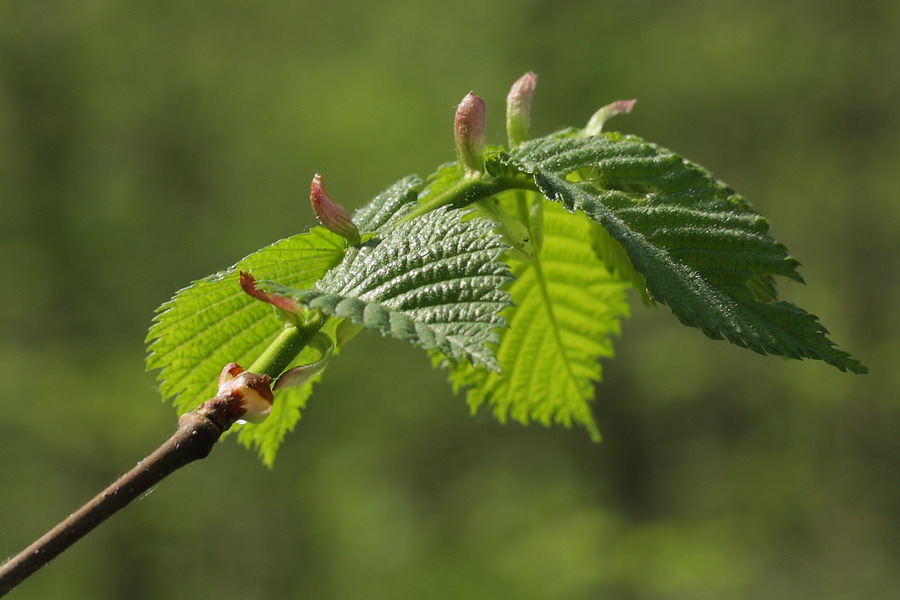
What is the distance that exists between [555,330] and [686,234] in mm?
406

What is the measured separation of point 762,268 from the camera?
0.75m

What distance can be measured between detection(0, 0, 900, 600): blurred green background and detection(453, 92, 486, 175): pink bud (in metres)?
5.91

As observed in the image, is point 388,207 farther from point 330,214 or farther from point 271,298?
point 271,298

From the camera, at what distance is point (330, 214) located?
68 centimetres

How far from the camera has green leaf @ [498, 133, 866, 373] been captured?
0.66 metres

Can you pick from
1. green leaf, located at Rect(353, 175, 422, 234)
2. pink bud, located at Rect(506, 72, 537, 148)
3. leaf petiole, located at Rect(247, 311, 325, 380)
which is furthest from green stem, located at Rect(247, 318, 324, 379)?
pink bud, located at Rect(506, 72, 537, 148)

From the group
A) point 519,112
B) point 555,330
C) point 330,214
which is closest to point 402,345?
point 555,330

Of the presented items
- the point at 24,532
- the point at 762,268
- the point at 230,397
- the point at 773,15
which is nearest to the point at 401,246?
the point at 230,397

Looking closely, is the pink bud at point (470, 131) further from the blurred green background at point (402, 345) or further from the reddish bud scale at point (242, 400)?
the blurred green background at point (402, 345)

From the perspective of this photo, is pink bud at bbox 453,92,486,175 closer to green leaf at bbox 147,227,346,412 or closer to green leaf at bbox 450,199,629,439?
green leaf at bbox 147,227,346,412

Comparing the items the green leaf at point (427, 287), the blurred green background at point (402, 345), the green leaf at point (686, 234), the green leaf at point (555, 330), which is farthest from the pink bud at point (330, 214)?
the blurred green background at point (402, 345)

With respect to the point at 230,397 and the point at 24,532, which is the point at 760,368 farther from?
the point at 230,397

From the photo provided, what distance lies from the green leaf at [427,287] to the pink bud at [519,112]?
18cm

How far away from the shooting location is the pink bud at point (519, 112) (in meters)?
0.83
